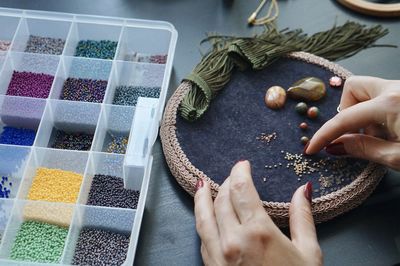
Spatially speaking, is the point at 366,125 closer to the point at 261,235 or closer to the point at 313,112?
the point at 313,112

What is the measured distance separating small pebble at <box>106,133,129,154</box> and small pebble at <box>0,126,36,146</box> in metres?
0.16

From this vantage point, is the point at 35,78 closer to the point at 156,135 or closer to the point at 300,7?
the point at 156,135

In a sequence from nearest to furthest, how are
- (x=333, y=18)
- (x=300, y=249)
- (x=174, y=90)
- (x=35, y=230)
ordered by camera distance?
1. (x=300, y=249)
2. (x=35, y=230)
3. (x=174, y=90)
4. (x=333, y=18)

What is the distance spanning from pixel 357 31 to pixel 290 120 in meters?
0.30

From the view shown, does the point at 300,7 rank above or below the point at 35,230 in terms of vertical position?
above

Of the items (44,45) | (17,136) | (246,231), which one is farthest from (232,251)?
(44,45)

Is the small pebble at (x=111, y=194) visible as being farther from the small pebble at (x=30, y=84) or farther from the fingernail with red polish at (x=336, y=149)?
the fingernail with red polish at (x=336, y=149)

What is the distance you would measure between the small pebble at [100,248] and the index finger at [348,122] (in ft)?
1.27

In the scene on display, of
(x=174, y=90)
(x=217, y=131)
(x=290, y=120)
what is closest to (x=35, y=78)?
(x=174, y=90)

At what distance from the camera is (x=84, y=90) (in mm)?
1207

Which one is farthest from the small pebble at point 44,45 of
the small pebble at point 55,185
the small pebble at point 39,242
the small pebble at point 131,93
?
the small pebble at point 39,242

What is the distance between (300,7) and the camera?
51.6 inches

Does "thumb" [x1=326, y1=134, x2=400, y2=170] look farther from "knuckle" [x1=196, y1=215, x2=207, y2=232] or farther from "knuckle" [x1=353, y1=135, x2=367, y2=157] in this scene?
"knuckle" [x1=196, y1=215, x2=207, y2=232]

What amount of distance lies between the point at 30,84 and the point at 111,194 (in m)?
0.33
